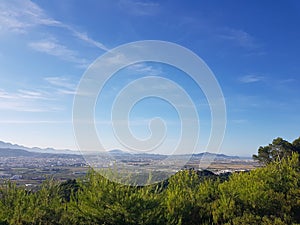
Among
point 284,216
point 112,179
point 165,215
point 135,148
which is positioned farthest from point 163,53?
point 284,216

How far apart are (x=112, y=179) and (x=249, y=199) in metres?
7.12

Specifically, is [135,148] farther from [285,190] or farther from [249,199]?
[285,190]

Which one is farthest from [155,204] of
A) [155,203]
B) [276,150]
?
[276,150]

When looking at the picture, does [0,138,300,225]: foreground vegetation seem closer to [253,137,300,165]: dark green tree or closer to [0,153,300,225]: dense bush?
[0,153,300,225]: dense bush

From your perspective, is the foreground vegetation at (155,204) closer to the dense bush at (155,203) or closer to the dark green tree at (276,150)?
the dense bush at (155,203)

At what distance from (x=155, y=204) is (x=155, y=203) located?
0.04 metres

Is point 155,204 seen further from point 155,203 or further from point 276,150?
point 276,150

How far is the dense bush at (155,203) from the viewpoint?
12.9 m

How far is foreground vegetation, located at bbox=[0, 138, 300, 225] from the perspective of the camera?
1287 cm

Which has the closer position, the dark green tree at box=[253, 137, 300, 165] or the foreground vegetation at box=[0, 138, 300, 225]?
the foreground vegetation at box=[0, 138, 300, 225]

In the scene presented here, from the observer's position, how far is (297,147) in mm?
43688

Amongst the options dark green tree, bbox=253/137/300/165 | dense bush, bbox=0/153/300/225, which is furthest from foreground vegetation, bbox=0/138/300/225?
dark green tree, bbox=253/137/300/165

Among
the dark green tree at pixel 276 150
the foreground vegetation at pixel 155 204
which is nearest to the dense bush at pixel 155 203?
the foreground vegetation at pixel 155 204

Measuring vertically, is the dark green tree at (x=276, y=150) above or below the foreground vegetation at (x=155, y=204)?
above
